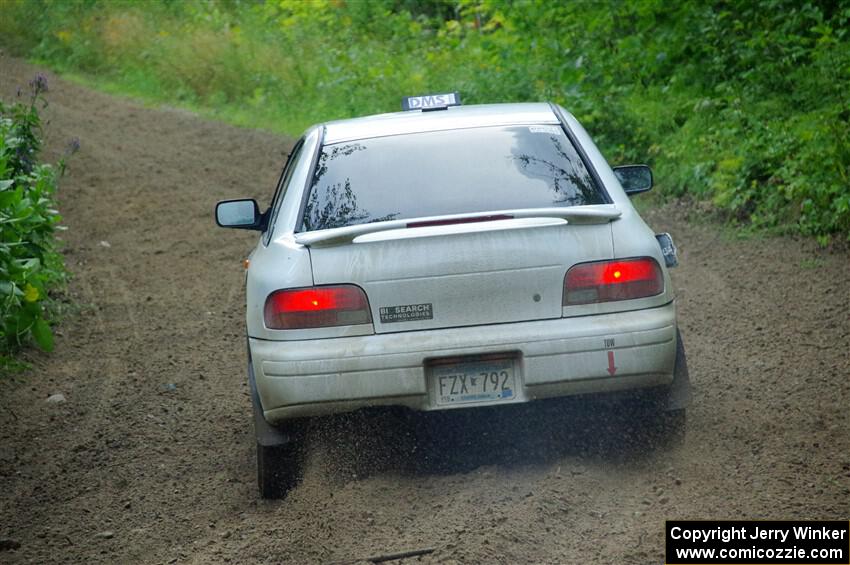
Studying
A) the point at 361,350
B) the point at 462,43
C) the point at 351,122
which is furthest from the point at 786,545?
the point at 462,43

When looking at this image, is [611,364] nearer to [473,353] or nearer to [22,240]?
[473,353]

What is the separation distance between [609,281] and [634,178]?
59.3 inches

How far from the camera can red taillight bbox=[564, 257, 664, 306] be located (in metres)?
4.39

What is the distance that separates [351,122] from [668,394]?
2.11 m

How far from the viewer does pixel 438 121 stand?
539cm

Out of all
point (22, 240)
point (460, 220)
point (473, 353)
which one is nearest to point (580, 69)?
point (22, 240)

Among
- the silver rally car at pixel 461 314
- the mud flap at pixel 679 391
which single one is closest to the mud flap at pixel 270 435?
the silver rally car at pixel 461 314

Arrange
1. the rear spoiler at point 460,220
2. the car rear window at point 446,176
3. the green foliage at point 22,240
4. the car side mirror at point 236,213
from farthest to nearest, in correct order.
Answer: the green foliage at point 22,240, the car side mirror at point 236,213, the car rear window at point 446,176, the rear spoiler at point 460,220

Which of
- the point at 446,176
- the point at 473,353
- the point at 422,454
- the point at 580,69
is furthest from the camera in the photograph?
the point at 580,69

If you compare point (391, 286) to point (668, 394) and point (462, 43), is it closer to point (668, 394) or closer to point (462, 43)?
point (668, 394)

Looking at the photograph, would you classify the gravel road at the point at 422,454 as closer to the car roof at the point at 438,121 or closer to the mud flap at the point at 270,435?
the mud flap at the point at 270,435

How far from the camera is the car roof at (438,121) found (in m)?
5.32

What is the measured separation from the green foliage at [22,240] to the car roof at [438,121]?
223 centimetres

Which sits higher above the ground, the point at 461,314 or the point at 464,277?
the point at 464,277
